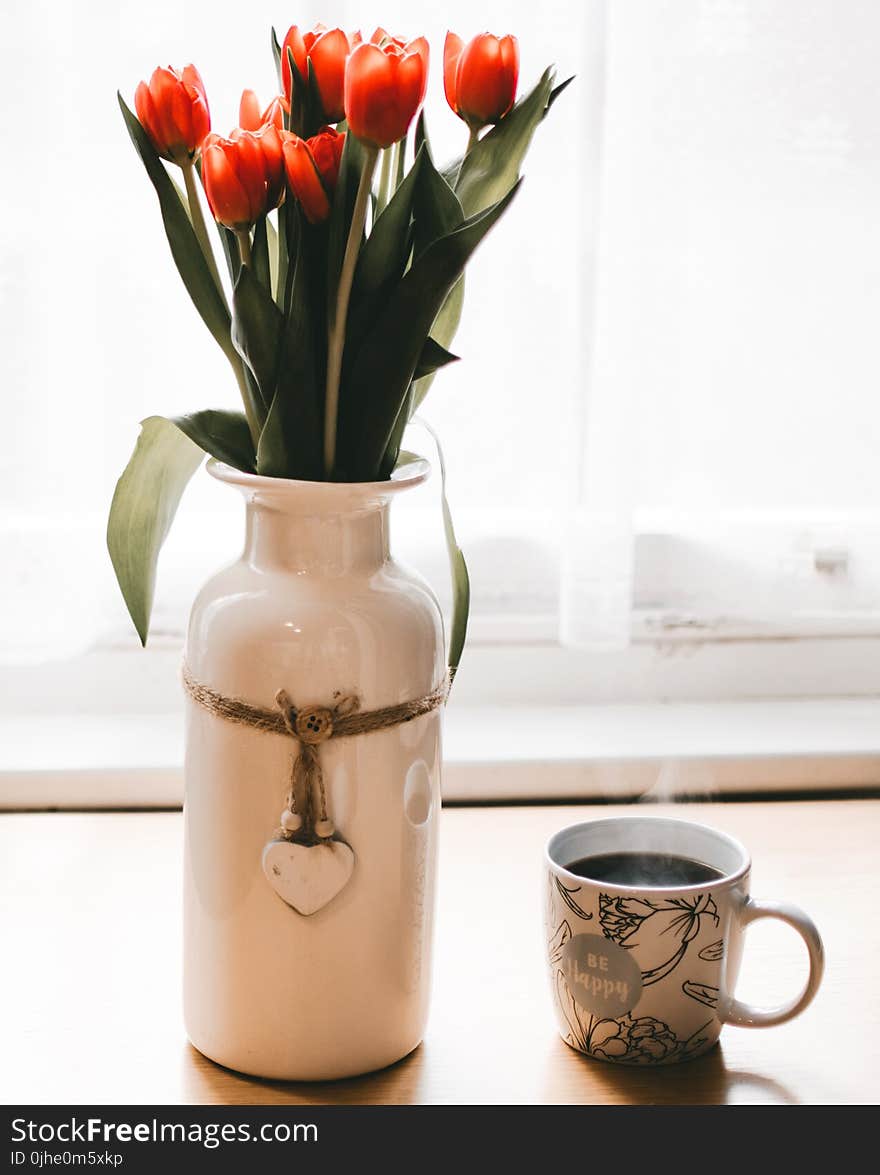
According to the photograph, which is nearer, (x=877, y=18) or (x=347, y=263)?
(x=347, y=263)

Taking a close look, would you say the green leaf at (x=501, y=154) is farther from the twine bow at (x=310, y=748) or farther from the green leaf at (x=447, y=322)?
the twine bow at (x=310, y=748)

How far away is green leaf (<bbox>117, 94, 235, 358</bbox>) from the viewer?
1.94ft

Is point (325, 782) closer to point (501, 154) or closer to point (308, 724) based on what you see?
point (308, 724)

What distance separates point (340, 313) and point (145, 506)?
142 mm

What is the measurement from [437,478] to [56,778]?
0.33m

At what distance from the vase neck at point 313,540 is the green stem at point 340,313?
0.07 ft

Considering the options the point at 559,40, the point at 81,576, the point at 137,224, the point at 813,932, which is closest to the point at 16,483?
the point at 81,576

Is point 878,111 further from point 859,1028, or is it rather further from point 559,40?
point 859,1028

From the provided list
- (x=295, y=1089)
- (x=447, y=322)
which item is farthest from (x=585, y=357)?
(x=295, y=1089)

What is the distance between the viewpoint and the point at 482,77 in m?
0.58

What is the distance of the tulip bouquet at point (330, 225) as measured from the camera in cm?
56

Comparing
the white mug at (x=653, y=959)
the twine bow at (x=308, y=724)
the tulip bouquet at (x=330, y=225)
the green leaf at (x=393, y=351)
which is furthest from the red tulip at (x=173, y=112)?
the white mug at (x=653, y=959)

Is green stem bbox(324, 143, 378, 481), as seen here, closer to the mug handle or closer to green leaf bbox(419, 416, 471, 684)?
green leaf bbox(419, 416, 471, 684)

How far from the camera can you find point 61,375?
0.96 m
